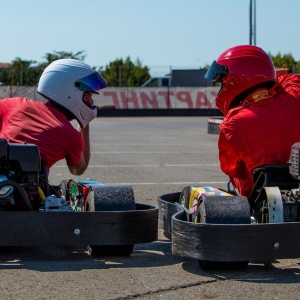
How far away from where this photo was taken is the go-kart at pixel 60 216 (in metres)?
5.85

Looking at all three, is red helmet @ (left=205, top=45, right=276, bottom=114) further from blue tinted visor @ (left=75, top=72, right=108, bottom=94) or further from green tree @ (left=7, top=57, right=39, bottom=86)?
green tree @ (left=7, top=57, right=39, bottom=86)

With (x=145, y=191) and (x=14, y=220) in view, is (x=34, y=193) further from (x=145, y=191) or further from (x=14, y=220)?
(x=145, y=191)

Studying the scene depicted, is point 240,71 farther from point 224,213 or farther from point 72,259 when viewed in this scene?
point 72,259

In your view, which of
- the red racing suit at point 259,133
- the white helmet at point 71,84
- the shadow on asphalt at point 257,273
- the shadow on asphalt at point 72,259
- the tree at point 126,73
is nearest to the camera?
the shadow on asphalt at point 257,273

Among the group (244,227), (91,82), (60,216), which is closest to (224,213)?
(244,227)

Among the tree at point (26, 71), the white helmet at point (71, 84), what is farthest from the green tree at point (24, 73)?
the white helmet at point (71, 84)

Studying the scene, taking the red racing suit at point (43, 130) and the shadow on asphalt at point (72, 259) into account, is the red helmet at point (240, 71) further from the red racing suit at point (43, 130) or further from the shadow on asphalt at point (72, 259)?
the shadow on asphalt at point (72, 259)

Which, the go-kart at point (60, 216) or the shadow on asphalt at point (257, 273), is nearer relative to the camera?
the shadow on asphalt at point (257, 273)

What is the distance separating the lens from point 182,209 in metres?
6.14

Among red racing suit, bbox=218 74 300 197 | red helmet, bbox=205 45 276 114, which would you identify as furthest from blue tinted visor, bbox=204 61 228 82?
red racing suit, bbox=218 74 300 197

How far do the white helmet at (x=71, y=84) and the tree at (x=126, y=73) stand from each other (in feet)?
141

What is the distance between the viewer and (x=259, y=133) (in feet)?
20.3

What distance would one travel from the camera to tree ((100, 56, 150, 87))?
51844mm

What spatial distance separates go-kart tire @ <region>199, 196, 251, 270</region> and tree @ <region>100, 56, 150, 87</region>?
1741 inches
